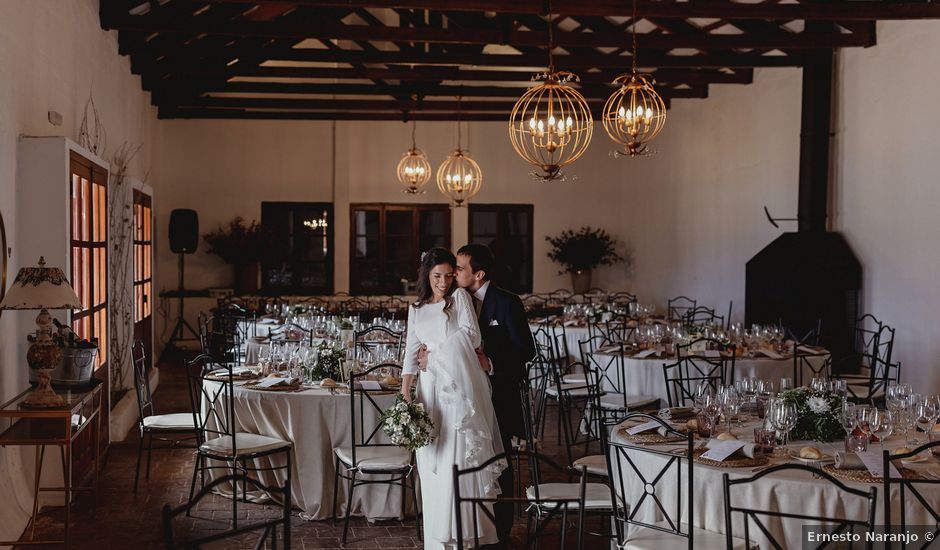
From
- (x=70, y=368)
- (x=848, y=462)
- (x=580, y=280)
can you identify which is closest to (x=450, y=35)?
(x=70, y=368)

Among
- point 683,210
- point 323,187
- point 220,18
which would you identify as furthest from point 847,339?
point 323,187

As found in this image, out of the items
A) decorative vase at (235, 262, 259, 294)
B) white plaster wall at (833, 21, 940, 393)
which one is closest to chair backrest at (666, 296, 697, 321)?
white plaster wall at (833, 21, 940, 393)

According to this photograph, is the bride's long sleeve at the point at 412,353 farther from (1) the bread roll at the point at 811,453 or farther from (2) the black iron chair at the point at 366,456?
→ (1) the bread roll at the point at 811,453

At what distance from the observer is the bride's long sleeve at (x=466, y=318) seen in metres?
4.68

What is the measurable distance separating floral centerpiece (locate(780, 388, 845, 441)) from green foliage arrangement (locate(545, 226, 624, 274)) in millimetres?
11875

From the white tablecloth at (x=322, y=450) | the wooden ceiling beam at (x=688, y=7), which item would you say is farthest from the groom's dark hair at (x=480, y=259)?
the wooden ceiling beam at (x=688, y=7)

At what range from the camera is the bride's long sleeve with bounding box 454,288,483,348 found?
4.68 m

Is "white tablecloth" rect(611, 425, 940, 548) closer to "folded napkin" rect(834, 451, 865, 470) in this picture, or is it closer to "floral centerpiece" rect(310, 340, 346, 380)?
"folded napkin" rect(834, 451, 865, 470)

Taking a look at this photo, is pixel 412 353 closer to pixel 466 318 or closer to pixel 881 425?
pixel 466 318

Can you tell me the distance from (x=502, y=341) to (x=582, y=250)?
11459 mm

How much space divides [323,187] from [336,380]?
35.1 feet

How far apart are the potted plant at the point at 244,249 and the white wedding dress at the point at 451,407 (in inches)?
445

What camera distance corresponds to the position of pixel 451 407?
15.2ft

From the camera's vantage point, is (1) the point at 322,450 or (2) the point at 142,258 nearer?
(1) the point at 322,450
